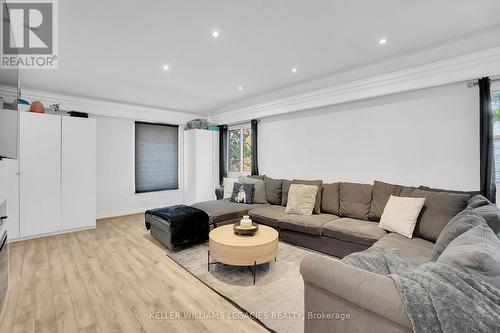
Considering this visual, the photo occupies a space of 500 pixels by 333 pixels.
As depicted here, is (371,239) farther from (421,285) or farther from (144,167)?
(144,167)

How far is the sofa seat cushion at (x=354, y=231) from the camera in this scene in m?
2.76

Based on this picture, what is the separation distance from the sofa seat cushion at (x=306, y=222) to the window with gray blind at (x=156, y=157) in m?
3.88

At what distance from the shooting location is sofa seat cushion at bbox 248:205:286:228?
12.2ft

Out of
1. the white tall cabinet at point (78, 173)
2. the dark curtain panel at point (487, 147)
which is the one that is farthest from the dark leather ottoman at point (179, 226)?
the dark curtain panel at point (487, 147)

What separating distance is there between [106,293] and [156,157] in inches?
164

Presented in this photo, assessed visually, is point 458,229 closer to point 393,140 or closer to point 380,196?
point 380,196

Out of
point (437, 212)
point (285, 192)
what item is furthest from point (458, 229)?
point (285, 192)

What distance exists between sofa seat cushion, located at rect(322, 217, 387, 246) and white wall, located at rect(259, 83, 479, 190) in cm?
96

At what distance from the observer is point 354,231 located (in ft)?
9.50

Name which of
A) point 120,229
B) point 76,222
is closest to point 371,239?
point 120,229

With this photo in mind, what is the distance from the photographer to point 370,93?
3598 millimetres

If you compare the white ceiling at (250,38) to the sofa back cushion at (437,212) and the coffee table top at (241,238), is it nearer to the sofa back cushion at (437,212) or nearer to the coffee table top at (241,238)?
the sofa back cushion at (437,212)

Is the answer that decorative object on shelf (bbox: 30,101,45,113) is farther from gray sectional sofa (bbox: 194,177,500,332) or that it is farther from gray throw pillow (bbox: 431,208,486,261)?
gray throw pillow (bbox: 431,208,486,261)

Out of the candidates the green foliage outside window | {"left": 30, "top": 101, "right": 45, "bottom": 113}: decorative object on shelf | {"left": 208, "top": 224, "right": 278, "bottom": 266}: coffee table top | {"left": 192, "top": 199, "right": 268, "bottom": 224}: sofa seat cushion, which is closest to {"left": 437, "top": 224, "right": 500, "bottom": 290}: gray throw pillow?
{"left": 208, "top": 224, "right": 278, "bottom": 266}: coffee table top
